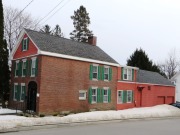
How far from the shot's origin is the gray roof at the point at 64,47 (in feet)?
→ 93.2

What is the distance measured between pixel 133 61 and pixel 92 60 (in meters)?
30.3

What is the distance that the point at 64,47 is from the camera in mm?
30312

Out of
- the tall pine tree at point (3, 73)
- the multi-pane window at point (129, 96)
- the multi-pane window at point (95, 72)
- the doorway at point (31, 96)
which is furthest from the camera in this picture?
the multi-pane window at point (129, 96)

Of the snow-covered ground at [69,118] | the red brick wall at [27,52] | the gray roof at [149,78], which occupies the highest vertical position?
the red brick wall at [27,52]

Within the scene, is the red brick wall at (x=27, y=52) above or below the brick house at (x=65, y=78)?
above

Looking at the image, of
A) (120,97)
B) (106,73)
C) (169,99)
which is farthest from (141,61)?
(106,73)

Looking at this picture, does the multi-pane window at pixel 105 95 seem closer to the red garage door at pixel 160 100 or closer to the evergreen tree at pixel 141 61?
the red garage door at pixel 160 100

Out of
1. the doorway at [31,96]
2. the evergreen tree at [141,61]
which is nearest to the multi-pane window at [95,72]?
the doorway at [31,96]

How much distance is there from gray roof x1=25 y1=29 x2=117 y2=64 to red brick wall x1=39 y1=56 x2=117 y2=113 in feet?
3.38

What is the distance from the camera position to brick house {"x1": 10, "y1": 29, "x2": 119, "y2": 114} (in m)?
27.1

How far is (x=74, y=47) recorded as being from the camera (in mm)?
31922

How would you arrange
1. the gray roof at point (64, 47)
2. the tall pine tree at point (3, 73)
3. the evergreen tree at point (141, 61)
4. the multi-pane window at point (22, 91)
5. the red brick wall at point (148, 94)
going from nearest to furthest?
the gray roof at point (64, 47)
the multi-pane window at point (22, 91)
the tall pine tree at point (3, 73)
the red brick wall at point (148, 94)
the evergreen tree at point (141, 61)

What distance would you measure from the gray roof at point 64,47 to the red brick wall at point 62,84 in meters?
1.03

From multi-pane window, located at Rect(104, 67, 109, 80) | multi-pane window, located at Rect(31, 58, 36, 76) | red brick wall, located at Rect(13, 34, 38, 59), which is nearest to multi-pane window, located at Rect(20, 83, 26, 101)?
multi-pane window, located at Rect(31, 58, 36, 76)
